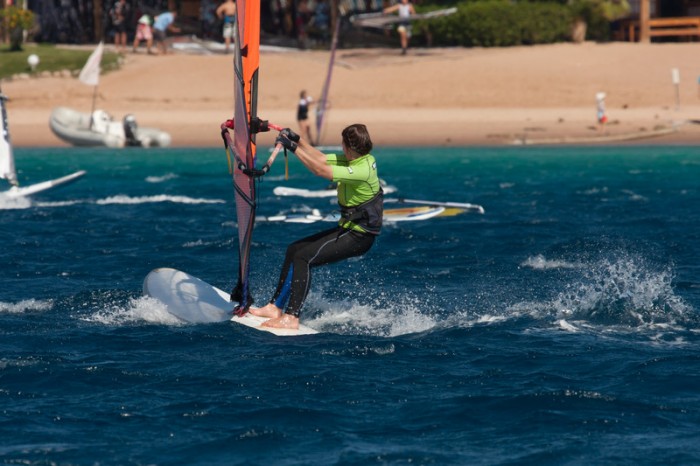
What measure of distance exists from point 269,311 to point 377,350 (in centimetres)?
128

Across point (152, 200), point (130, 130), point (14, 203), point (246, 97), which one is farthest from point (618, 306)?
point (130, 130)

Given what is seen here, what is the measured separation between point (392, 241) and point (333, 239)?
7.76 metres

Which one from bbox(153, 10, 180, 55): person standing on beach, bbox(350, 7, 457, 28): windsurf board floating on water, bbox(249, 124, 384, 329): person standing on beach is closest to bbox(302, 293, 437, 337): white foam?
bbox(249, 124, 384, 329): person standing on beach

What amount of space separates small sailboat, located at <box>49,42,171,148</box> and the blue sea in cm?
1367

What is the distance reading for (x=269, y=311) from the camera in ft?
38.7

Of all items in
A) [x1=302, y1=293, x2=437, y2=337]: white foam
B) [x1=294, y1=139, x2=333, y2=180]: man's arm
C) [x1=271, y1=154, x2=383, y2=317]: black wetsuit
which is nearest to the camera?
[x1=294, y1=139, x2=333, y2=180]: man's arm

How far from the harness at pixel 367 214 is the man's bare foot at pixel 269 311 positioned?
1245 millimetres

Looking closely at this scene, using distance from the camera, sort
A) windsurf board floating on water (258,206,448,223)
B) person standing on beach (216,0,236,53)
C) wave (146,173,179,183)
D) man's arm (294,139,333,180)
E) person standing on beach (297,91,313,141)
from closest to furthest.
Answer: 1. man's arm (294,139,333,180)
2. windsurf board floating on water (258,206,448,223)
3. wave (146,173,179,183)
4. person standing on beach (297,91,313,141)
5. person standing on beach (216,0,236,53)

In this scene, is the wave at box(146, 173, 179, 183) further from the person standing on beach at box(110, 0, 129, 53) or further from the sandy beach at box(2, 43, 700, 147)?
the person standing on beach at box(110, 0, 129, 53)

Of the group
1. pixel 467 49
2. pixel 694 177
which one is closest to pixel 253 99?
pixel 694 177

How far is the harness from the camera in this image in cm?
1109

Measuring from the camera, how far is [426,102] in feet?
128

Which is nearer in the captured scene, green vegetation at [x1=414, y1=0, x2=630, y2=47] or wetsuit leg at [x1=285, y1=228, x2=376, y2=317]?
wetsuit leg at [x1=285, y1=228, x2=376, y2=317]

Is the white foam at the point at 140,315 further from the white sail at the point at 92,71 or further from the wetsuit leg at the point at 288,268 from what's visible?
the white sail at the point at 92,71
